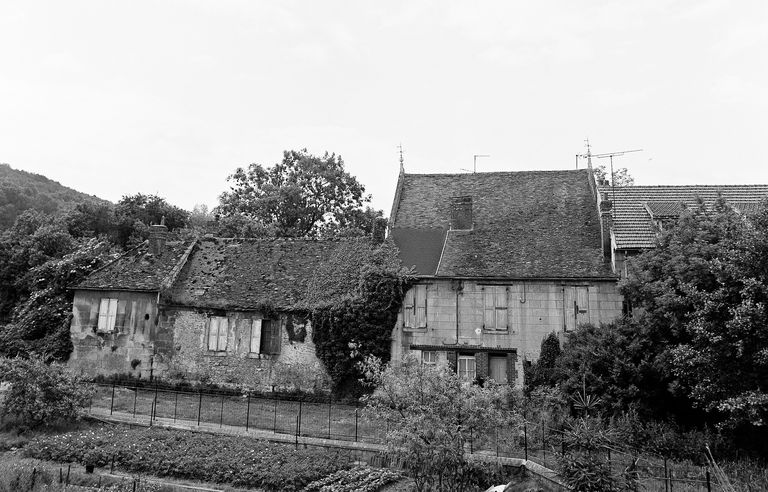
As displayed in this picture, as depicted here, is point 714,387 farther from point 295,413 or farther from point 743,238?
point 295,413

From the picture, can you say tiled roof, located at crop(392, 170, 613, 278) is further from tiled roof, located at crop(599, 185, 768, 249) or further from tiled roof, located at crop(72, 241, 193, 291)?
tiled roof, located at crop(72, 241, 193, 291)

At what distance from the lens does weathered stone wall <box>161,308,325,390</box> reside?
24775mm

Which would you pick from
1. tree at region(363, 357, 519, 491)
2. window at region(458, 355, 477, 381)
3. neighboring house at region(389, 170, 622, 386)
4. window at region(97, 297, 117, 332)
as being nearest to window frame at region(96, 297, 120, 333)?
window at region(97, 297, 117, 332)

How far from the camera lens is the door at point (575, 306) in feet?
76.9

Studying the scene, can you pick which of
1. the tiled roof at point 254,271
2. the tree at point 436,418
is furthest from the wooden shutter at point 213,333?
the tree at point 436,418

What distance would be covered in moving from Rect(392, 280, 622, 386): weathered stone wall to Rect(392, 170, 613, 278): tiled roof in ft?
1.97

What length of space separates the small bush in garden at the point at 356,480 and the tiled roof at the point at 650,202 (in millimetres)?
13428

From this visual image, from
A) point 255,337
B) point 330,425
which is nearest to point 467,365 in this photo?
point 330,425

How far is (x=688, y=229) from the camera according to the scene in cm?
1770

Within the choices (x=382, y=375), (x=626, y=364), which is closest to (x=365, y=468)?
(x=382, y=375)

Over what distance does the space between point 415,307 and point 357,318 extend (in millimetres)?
2596

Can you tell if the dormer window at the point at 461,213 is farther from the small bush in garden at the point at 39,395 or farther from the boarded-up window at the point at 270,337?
the small bush in garden at the point at 39,395

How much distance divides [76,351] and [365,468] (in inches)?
691

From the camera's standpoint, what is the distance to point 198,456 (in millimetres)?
17000
